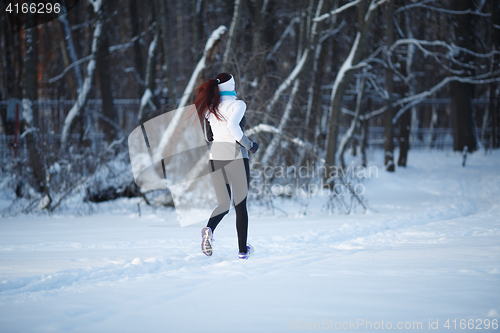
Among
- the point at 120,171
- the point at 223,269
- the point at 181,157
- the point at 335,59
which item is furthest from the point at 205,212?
the point at 335,59

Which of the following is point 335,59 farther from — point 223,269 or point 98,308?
point 98,308

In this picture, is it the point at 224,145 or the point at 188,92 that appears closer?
the point at 224,145

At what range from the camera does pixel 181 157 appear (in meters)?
8.80

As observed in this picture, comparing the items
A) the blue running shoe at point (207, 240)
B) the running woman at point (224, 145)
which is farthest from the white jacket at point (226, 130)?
the blue running shoe at point (207, 240)

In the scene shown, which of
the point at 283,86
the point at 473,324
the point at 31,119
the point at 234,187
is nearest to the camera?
the point at 473,324

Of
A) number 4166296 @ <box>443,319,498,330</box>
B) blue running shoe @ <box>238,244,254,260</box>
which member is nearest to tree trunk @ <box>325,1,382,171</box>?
blue running shoe @ <box>238,244,254,260</box>

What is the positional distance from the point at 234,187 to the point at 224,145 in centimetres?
41

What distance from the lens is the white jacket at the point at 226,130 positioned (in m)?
3.89

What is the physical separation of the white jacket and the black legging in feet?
0.22

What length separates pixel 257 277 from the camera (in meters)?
3.46

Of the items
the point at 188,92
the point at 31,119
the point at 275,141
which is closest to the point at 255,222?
the point at 275,141

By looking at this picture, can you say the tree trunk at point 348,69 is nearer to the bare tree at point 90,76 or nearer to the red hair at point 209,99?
the bare tree at point 90,76

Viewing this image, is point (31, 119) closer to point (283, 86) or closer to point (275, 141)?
point (275, 141)

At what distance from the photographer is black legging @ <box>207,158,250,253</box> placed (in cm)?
396
